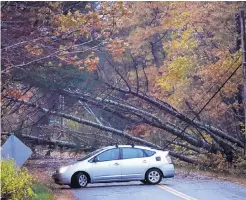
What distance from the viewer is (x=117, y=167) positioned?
21453 millimetres

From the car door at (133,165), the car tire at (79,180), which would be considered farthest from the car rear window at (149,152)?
the car tire at (79,180)

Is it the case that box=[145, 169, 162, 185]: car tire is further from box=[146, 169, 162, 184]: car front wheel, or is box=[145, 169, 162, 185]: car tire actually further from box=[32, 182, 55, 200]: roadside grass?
box=[32, 182, 55, 200]: roadside grass

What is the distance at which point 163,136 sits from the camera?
36.2 meters

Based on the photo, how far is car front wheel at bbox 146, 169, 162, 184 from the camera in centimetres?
2178

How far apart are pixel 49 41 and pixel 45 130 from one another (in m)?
14.6

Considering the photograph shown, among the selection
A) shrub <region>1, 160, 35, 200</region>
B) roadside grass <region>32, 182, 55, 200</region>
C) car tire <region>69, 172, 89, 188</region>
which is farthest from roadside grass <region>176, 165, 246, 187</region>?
shrub <region>1, 160, 35, 200</region>

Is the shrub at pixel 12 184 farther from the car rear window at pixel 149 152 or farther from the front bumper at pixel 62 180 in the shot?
the car rear window at pixel 149 152

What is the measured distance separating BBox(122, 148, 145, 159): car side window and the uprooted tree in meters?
3.27

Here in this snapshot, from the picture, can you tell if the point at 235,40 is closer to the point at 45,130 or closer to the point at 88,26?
the point at 45,130

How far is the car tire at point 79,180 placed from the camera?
834 inches

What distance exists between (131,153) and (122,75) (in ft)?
36.1

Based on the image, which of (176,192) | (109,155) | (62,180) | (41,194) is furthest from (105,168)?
(41,194)

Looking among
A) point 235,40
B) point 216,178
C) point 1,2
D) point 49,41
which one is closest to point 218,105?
point 235,40

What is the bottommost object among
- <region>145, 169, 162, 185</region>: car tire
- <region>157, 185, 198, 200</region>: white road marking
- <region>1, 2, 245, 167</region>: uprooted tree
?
<region>157, 185, 198, 200</region>: white road marking
